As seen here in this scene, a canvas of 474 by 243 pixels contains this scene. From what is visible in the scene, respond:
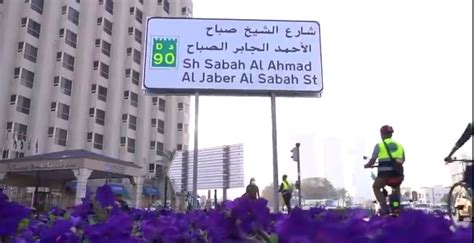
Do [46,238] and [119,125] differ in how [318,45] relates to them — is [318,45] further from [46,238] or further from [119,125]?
[119,125]

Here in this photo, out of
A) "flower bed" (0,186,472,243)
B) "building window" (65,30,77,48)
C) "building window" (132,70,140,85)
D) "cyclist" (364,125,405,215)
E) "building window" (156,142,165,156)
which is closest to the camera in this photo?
"flower bed" (0,186,472,243)

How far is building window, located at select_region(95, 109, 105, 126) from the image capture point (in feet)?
117

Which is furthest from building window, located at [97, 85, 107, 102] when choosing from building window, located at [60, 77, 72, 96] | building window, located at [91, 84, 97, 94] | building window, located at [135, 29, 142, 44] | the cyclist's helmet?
the cyclist's helmet

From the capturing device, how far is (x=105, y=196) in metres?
1.88

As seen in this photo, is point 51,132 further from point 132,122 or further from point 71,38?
point 132,122

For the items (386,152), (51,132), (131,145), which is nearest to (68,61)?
(51,132)

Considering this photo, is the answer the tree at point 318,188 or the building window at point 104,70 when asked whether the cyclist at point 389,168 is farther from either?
the tree at point 318,188

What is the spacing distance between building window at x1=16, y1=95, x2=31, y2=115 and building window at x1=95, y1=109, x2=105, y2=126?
583 centimetres

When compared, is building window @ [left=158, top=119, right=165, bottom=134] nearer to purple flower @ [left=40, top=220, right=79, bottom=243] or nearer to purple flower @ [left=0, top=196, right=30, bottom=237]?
purple flower @ [left=0, top=196, right=30, bottom=237]

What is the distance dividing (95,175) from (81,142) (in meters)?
13.8

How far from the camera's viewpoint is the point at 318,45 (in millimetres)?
7598

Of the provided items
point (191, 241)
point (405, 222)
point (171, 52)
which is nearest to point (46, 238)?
point (191, 241)

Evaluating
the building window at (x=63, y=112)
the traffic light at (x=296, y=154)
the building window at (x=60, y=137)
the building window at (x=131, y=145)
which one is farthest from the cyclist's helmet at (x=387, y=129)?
the building window at (x=131, y=145)

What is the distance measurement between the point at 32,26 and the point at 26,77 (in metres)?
3.75
